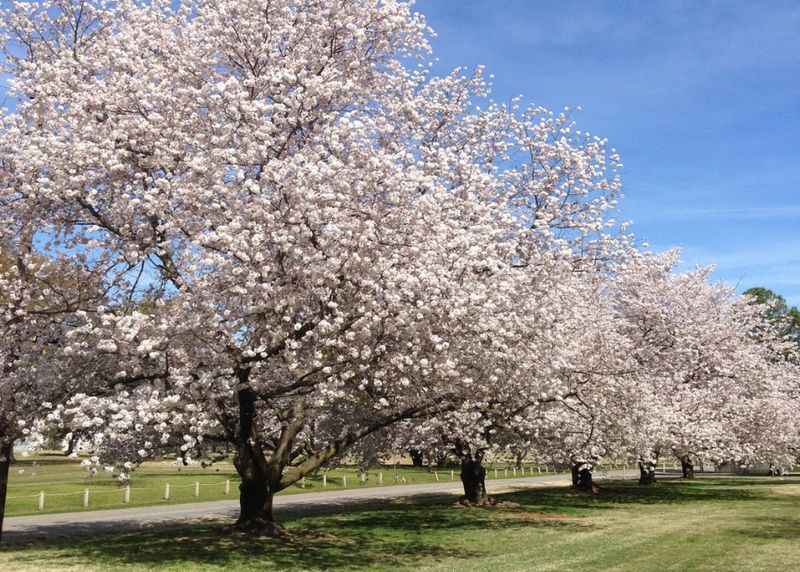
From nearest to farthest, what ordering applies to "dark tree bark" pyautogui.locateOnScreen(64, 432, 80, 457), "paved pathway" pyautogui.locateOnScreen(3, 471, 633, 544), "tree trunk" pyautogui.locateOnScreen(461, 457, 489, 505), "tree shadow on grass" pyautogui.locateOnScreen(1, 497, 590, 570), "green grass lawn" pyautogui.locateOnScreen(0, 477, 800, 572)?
"dark tree bark" pyautogui.locateOnScreen(64, 432, 80, 457)
"green grass lawn" pyautogui.locateOnScreen(0, 477, 800, 572)
"tree shadow on grass" pyautogui.locateOnScreen(1, 497, 590, 570)
"paved pathway" pyautogui.locateOnScreen(3, 471, 633, 544)
"tree trunk" pyautogui.locateOnScreen(461, 457, 489, 505)

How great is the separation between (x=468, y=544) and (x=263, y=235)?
35.3 feet

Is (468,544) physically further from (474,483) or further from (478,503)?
(474,483)

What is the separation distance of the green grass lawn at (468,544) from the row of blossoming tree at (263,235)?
2.28 metres

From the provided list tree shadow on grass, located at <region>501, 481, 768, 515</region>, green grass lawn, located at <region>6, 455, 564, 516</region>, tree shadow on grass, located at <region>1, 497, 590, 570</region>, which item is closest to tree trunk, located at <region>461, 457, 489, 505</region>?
tree shadow on grass, located at <region>501, 481, 768, 515</region>

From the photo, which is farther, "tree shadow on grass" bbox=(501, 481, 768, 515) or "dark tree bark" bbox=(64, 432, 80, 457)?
"tree shadow on grass" bbox=(501, 481, 768, 515)

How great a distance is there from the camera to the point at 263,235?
13.5m

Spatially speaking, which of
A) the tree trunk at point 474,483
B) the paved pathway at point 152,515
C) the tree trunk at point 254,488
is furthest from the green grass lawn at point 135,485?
the tree trunk at point 474,483

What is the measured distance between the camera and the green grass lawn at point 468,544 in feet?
53.4

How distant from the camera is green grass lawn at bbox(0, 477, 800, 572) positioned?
1627 centimetres

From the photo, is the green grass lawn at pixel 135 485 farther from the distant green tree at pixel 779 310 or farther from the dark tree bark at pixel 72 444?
Result: the distant green tree at pixel 779 310

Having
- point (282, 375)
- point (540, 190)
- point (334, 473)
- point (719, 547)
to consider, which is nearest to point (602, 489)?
point (334, 473)

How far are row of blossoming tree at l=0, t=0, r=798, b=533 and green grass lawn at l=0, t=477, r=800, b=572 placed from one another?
2.28m

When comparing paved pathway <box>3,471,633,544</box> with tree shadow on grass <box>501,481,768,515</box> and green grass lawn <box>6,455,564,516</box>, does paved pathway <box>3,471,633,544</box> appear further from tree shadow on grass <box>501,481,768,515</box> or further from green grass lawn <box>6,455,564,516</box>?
tree shadow on grass <box>501,481,768,515</box>

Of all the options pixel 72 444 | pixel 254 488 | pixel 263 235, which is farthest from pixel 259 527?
pixel 263 235
